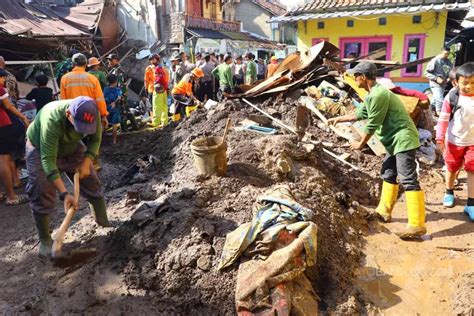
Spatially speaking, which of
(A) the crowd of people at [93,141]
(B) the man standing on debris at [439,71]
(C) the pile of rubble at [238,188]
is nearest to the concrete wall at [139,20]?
(C) the pile of rubble at [238,188]

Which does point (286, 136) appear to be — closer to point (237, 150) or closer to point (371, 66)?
point (237, 150)

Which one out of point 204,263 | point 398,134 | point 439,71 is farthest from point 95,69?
point 439,71

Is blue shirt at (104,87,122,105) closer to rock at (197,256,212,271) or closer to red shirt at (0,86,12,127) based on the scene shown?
red shirt at (0,86,12,127)

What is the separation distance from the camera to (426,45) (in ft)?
38.6

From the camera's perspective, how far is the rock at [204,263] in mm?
3209

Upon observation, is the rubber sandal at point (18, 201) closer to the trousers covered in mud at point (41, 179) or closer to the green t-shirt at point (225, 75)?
the trousers covered in mud at point (41, 179)

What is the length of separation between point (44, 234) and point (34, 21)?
11813mm

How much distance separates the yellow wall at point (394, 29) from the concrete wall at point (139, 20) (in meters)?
8.46

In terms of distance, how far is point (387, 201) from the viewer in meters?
4.63

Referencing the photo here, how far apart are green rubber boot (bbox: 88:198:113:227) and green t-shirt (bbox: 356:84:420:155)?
311 centimetres

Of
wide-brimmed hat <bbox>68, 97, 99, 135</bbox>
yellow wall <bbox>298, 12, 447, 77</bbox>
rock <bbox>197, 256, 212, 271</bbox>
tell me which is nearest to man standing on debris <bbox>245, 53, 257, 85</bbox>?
yellow wall <bbox>298, 12, 447, 77</bbox>

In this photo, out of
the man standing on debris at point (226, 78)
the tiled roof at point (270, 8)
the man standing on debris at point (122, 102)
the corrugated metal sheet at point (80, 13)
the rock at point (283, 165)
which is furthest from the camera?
the tiled roof at point (270, 8)

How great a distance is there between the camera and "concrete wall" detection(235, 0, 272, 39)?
26375 mm

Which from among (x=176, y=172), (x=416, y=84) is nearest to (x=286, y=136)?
(x=176, y=172)
